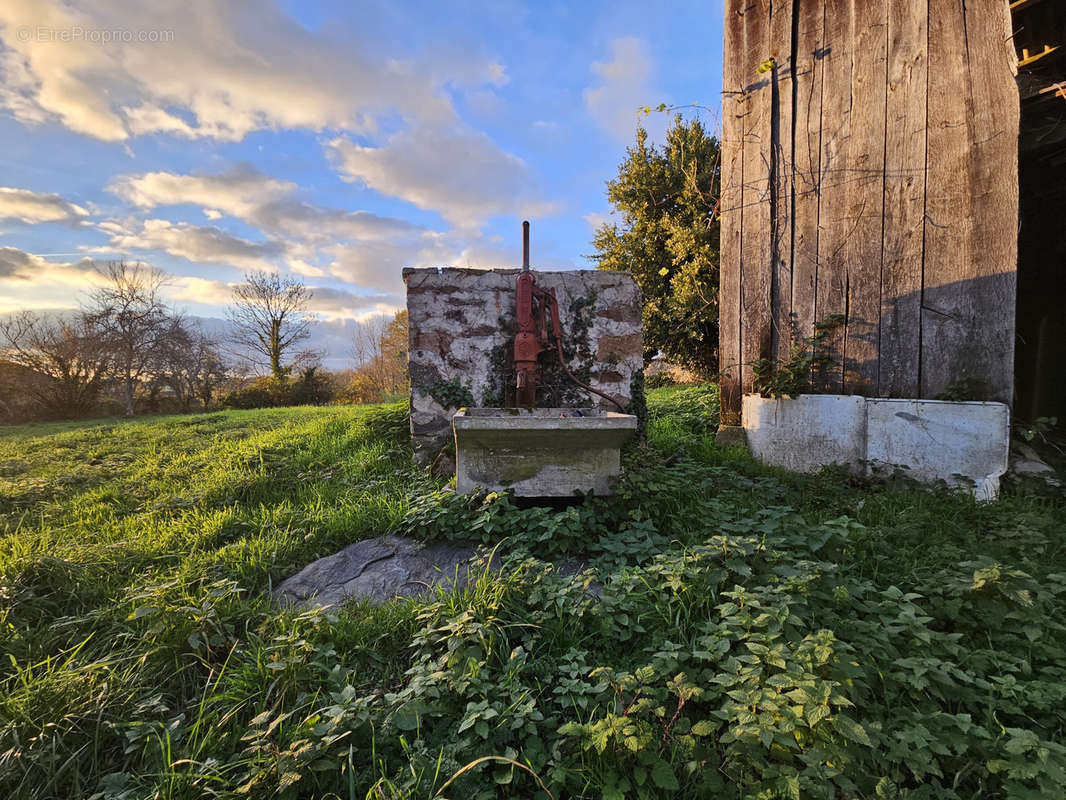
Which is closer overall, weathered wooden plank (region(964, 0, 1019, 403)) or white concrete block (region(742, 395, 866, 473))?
weathered wooden plank (region(964, 0, 1019, 403))

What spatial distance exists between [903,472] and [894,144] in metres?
2.38

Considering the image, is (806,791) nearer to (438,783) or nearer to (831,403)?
(438,783)

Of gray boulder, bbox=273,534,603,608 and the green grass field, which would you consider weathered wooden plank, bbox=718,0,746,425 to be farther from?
gray boulder, bbox=273,534,603,608

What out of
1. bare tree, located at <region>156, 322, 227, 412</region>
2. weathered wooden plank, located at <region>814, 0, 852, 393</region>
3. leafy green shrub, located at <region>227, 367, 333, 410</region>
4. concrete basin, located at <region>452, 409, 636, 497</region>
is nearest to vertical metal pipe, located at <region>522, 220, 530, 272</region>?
concrete basin, located at <region>452, 409, 636, 497</region>

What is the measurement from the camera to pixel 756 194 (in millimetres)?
3803

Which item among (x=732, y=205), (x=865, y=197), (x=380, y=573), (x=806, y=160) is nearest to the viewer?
(x=380, y=573)

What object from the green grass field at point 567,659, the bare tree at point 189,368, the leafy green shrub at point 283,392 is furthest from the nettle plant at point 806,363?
the bare tree at point 189,368

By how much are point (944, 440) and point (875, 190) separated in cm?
188

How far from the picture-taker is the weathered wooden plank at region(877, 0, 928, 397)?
10.4 ft

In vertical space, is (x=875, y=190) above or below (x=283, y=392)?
above

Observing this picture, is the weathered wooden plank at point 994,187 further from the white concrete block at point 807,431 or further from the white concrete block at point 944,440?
the white concrete block at point 807,431

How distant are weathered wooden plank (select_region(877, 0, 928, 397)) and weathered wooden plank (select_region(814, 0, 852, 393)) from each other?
25cm

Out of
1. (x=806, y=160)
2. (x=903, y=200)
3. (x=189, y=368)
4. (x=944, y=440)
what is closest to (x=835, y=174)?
(x=806, y=160)

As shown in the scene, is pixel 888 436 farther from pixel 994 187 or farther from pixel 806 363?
pixel 994 187
